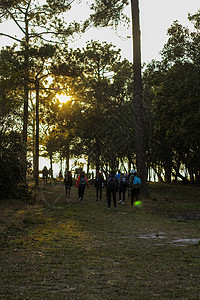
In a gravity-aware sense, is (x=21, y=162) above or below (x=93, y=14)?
below

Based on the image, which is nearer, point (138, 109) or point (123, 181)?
point (123, 181)

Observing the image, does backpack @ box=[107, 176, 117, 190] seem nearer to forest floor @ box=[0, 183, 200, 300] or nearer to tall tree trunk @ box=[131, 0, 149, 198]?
tall tree trunk @ box=[131, 0, 149, 198]

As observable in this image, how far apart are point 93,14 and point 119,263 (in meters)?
20.0

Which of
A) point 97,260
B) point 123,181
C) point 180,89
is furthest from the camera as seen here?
point 180,89

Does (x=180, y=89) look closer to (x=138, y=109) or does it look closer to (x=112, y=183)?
(x=138, y=109)

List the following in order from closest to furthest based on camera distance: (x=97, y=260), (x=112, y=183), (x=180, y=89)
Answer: (x=97, y=260) → (x=112, y=183) → (x=180, y=89)

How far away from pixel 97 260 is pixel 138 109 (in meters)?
17.2

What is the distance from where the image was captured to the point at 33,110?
147 ft

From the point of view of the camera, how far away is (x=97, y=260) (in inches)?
267

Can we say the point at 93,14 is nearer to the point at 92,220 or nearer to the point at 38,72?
the point at 38,72

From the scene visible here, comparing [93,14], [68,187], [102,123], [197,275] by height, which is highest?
[93,14]

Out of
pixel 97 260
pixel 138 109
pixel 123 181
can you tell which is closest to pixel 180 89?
pixel 138 109

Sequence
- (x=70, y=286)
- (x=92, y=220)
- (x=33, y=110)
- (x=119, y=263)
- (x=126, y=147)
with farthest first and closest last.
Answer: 1. (x=33, y=110)
2. (x=126, y=147)
3. (x=92, y=220)
4. (x=119, y=263)
5. (x=70, y=286)

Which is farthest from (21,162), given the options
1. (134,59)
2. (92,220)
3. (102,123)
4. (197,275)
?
(102,123)
